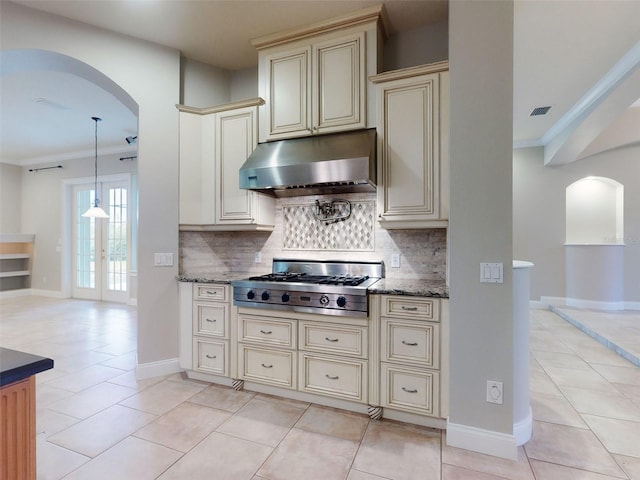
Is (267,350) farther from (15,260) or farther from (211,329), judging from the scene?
(15,260)

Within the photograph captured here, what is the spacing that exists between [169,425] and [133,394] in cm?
68

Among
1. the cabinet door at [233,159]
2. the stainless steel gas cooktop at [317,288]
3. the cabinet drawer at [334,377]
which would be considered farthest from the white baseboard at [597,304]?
the cabinet door at [233,159]

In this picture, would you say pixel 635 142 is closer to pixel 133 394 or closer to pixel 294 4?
pixel 294 4

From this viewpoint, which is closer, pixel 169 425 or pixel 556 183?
pixel 169 425

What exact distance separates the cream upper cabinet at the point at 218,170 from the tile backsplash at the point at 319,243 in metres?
0.22

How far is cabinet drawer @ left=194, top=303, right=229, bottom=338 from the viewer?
281 centimetres

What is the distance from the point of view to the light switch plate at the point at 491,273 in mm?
1943

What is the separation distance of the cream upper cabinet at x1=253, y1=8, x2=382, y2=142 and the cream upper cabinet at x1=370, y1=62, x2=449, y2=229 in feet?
A: 0.61

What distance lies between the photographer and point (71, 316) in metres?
5.30

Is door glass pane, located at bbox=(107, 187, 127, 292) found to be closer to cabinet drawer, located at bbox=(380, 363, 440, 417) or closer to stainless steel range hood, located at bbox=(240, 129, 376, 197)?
stainless steel range hood, located at bbox=(240, 129, 376, 197)

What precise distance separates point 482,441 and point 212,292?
2.27 metres

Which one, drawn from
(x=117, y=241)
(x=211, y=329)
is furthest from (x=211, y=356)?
(x=117, y=241)

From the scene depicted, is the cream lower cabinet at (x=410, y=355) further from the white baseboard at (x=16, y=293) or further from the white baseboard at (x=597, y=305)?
the white baseboard at (x=16, y=293)

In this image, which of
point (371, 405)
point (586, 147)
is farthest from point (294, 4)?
point (586, 147)
